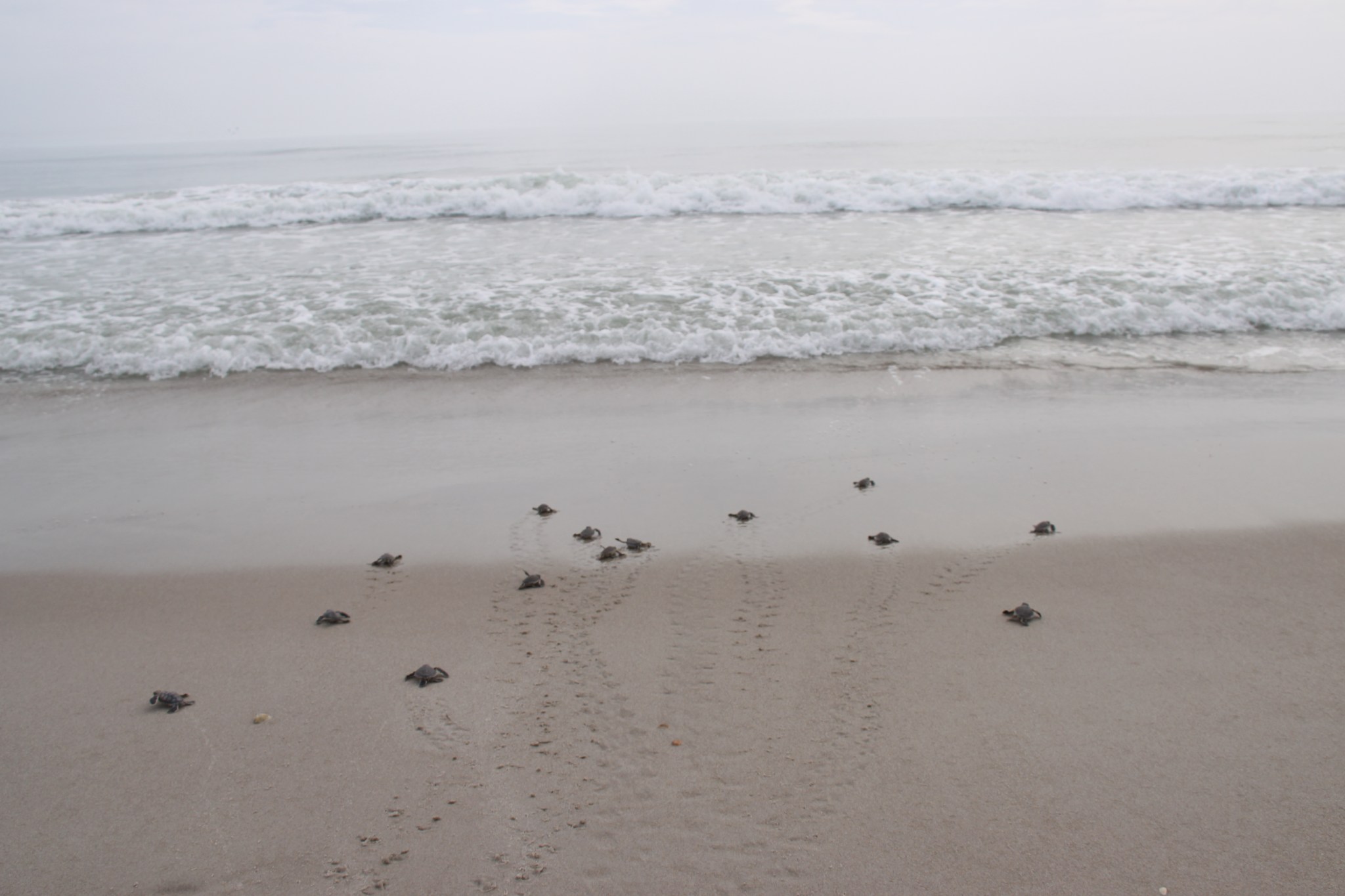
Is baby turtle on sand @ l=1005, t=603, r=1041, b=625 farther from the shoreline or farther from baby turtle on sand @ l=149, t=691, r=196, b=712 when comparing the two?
baby turtle on sand @ l=149, t=691, r=196, b=712

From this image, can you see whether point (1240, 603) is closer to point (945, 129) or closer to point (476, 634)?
point (476, 634)

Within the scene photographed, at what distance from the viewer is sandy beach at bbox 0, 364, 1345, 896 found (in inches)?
109

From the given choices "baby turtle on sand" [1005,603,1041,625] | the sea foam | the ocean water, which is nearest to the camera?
"baby turtle on sand" [1005,603,1041,625]

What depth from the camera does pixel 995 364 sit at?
8242mm

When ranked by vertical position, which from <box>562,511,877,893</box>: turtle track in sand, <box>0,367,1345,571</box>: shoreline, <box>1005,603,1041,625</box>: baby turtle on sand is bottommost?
<box>562,511,877,893</box>: turtle track in sand

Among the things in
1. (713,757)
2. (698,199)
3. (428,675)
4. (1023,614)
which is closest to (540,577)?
(428,675)

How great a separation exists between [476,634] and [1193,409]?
662 centimetres

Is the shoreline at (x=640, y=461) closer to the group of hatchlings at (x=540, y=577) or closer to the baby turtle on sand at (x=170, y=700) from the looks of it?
the group of hatchlings at (x=540, y=577)

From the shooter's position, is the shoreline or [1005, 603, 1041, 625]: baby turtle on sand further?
the shoreline

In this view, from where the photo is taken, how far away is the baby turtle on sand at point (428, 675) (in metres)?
3.68

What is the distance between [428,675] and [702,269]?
928cm

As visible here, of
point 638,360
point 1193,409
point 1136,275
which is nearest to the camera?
point 1193,409

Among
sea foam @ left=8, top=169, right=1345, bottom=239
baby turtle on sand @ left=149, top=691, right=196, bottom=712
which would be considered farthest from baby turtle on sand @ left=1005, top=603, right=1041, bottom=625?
sea foam @ left=8, top=169, right=1345, bottom=239

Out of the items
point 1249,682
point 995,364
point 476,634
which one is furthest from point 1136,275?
point 476,634
